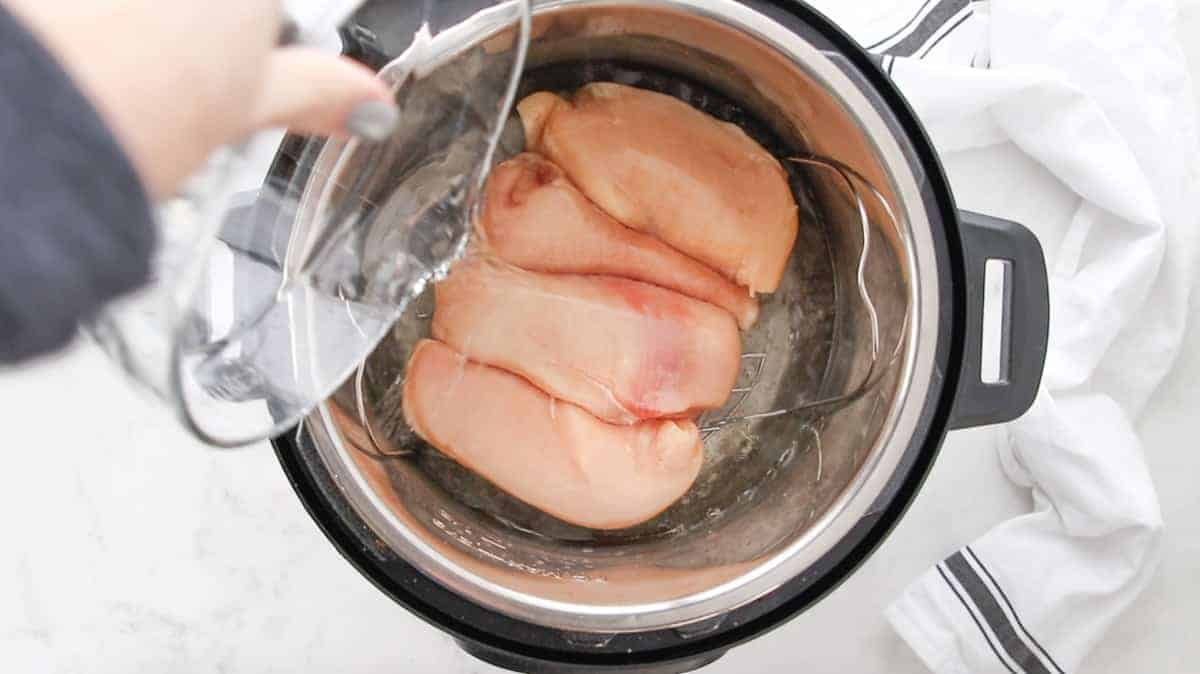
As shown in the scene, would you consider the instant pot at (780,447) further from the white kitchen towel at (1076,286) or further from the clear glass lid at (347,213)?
the white kitchen towel at (1076,286)

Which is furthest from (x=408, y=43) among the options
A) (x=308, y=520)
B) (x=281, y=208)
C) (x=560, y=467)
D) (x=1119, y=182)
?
(x=1119, y=182)

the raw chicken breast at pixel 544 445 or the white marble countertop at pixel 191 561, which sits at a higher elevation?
the raw chicken breast at pixel 544 445

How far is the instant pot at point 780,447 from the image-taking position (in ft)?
1.63

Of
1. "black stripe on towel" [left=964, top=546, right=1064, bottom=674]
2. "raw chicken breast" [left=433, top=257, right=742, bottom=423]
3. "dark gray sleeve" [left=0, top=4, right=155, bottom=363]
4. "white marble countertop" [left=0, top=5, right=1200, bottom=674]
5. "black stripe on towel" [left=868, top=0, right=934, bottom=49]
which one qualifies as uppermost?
"black stripe on towel" [left=868, top=0, right=934, bottom=49]

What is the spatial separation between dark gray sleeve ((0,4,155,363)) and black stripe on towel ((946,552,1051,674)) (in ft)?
1.97

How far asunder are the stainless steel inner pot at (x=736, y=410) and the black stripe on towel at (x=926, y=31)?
6.2 inches

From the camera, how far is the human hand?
0.24m

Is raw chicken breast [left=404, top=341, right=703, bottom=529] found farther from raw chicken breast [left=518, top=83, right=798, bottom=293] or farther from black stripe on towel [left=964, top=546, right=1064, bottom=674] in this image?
black stripe on towel [left=964, top=546, right=1064, bottom=674]

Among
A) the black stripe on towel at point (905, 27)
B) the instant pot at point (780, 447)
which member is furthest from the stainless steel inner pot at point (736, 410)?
the black stripe on towel at point (905, 27)

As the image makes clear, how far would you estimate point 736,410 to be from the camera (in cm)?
65

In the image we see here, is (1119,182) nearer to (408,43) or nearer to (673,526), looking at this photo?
(673,526)

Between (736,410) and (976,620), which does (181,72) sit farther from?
(976,620)

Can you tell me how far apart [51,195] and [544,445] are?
352mm

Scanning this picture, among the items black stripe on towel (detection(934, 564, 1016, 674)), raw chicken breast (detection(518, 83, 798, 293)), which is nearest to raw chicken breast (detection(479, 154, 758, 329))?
raw chicken breast (detection(518, 83, 798, 293))
